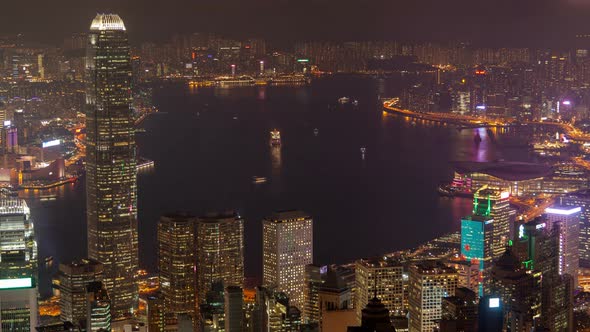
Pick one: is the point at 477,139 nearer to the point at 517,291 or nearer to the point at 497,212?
the point at 497,212

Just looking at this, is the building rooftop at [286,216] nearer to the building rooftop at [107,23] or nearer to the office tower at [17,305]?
the building rooftop at [107,23]

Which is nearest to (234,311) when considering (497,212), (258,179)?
(497,212)

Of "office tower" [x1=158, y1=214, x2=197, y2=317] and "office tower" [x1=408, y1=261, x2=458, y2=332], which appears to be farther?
"office tower" [x1=158, y1=214, x2=197, y2=317]

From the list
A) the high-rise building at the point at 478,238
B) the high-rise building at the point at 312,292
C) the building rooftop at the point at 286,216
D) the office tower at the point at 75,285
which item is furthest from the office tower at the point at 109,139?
the high-rise building at the point at 478,238

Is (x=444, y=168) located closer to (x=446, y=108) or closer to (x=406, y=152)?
(x=406, y=152)

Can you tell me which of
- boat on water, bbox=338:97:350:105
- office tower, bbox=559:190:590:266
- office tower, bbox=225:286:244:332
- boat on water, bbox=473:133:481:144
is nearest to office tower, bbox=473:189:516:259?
office tower, bbox=559:190:590:266

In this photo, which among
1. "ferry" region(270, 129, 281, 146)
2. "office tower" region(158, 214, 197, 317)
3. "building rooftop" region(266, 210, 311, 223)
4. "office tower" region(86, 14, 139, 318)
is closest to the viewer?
"office tower" region(158, 214, 197, 317)

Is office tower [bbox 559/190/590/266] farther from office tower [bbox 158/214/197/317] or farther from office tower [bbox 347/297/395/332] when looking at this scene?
office tower [bbox 347/297/395/332]
